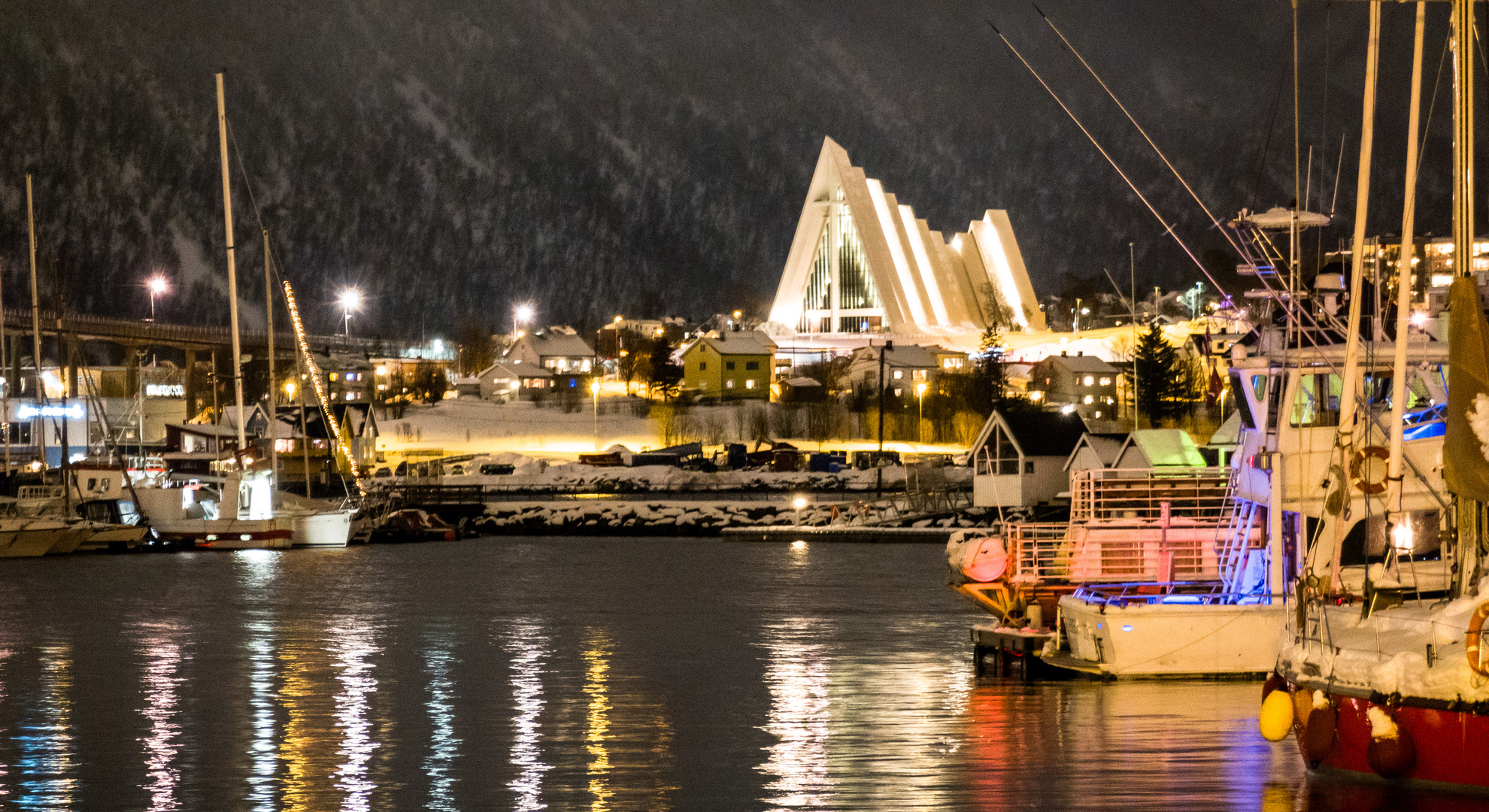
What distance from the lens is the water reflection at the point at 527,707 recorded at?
9055mm

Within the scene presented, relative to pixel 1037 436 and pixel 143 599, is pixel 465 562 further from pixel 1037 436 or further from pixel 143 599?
pixel 1037 436

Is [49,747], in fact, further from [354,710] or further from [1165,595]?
[1165,595]

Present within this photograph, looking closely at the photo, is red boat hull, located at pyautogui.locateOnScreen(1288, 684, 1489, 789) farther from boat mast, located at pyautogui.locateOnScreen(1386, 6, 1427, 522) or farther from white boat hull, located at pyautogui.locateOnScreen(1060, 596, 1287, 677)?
white boat hull, located at pyautogui.locateOnScreen(1060, 596, 1287, 677)

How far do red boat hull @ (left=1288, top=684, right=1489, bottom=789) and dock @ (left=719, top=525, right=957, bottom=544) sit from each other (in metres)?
25.6

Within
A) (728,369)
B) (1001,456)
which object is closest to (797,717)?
(1001,456)

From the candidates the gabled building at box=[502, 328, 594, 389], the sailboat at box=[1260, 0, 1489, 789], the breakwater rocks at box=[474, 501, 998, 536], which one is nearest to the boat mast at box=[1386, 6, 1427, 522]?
the sailboat at box=[1260, 0, 1489, 789]

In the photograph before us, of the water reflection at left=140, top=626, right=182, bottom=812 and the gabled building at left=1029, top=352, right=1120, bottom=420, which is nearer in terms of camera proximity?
the water reflection at left=140, top=626, right=182, bottom=812

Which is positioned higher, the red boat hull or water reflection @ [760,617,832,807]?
the red boat hull

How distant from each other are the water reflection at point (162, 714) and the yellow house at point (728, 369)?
1934 inches

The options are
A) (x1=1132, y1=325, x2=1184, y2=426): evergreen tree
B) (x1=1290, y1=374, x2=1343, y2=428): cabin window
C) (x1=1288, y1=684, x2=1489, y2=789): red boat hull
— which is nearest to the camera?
(x1=1288, y1=684, x2=1489, y2=789): red boat hull

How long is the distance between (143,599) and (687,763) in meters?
15.5

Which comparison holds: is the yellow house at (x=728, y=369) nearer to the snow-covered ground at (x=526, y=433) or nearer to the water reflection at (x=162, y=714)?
the snow-covered ground at (x=526, y=433)

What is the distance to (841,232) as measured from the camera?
8188 centimetres

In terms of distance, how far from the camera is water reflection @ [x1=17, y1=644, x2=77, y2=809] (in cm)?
898
